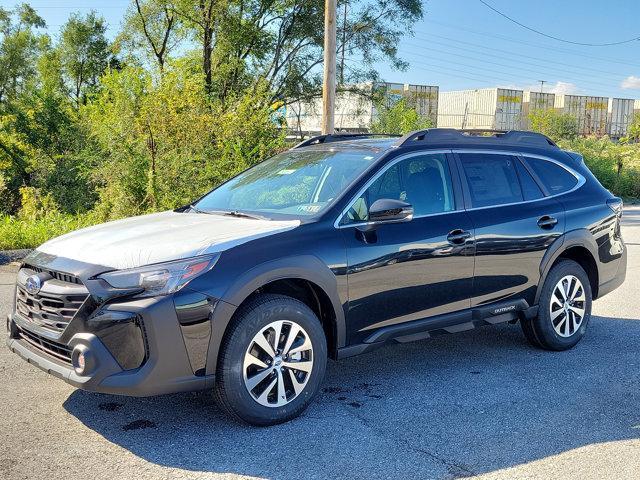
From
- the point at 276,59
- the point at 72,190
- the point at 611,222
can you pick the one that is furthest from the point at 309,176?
the point at 276,59

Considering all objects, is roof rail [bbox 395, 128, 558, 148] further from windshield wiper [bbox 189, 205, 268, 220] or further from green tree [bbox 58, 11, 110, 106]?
green tree [bbox 58, 11, 110, 106]

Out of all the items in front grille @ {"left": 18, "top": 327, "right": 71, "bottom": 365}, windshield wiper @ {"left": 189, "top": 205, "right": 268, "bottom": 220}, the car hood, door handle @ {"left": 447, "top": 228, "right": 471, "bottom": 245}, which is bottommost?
front grille @ {"left": 18, "top": 327, "right": 71, "bottom": 365}

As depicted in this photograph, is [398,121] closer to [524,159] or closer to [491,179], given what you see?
[524,159]

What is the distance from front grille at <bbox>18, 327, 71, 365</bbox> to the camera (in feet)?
12.4

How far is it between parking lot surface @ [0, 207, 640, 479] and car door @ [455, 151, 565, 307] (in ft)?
2.38

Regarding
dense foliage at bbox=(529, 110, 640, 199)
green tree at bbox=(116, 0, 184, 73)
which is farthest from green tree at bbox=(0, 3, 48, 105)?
dense foliage at bbox=(529, 110, 640, 199)

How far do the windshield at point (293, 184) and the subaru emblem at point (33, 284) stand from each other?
1460 mm

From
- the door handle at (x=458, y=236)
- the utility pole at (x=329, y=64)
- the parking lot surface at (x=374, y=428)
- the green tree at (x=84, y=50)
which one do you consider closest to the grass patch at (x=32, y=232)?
the utility pole at (x=329, y=64)

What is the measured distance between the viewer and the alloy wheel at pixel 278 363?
157 inches

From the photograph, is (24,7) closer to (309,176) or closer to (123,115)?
(123,115)

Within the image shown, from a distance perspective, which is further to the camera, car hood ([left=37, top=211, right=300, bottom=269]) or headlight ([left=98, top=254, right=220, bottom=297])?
car hood ([left=37, top=211, right=300, bottom=269])

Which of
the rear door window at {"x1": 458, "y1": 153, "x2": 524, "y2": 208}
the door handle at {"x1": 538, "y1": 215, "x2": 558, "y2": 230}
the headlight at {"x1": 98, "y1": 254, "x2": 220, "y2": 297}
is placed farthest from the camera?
the door handle at {"x1": 538, "y1": 215, "x2": 558, "y2": 230}

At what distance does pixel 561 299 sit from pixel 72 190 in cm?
1769

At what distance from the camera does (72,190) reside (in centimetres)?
2052
